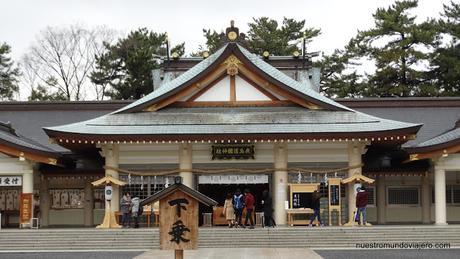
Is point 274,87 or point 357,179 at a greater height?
point 274,87

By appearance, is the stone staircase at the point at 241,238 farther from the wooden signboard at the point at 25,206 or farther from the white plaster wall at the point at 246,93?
the white plaster wall at the point at 246,93

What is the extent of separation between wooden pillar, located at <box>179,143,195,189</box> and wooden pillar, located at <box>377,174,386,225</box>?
8011 millimetres

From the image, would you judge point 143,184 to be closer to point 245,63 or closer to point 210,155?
point 210,155

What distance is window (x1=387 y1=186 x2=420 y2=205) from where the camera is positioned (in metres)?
28.3

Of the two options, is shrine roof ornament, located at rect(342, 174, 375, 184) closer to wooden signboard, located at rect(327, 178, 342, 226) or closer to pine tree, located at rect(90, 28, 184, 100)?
wooden signboard, located at rect(327, 178, 342, 226)

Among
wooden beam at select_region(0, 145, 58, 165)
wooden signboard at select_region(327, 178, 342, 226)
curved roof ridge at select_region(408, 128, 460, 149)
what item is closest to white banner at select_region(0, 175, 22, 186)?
wooden beam at select_region(0, 145, 58, 165)

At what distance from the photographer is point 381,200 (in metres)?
28.2

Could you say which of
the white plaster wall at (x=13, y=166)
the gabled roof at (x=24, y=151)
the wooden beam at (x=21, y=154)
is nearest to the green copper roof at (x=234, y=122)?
the gabled roof at (x=24, y=151)

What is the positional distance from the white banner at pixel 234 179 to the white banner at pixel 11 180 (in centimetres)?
698

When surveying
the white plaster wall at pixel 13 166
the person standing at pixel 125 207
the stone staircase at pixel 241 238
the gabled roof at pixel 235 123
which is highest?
the gabled roof at pixel 235 123

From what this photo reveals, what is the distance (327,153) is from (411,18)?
92.3ft

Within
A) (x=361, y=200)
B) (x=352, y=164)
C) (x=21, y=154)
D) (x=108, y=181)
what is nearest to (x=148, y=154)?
(x=108, y=181)

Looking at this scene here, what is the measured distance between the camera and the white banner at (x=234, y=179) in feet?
85.0

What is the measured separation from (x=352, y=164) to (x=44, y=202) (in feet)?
42.2
